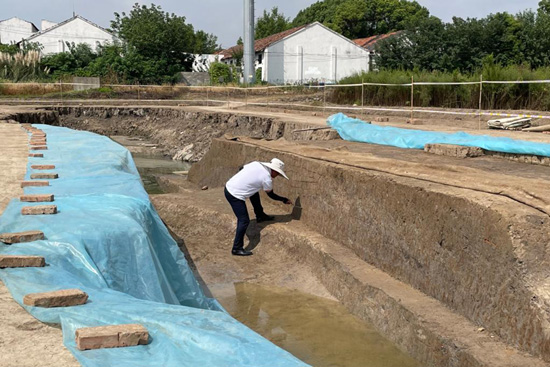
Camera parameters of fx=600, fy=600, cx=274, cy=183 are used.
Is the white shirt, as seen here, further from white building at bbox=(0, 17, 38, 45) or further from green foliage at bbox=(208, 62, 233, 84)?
white building at bbox=(0, 17, 38, 45)

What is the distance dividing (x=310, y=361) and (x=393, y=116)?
15267 millimetres

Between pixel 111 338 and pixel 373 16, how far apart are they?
65.6 m

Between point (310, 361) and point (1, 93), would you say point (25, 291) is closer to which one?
point (310, 361)

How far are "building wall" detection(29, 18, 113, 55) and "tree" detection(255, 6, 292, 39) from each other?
25580 mm

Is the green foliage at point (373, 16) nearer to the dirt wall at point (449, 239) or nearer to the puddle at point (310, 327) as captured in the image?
the dirt wall at point (449, 239)

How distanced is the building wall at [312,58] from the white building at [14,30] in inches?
1030

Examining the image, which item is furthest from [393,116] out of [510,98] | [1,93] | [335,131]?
[1,93]

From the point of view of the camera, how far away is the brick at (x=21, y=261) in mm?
4477

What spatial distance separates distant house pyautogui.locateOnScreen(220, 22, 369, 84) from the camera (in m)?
48.0

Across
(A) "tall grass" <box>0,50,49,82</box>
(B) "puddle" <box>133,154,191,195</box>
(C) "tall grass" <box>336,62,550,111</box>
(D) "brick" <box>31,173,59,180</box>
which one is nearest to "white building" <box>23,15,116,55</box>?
(A) "tall grass" <box>0,50,49,82</box>

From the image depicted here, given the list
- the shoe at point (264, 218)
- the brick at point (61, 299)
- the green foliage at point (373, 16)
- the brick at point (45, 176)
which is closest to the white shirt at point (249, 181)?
the shoe at point (264, 218)

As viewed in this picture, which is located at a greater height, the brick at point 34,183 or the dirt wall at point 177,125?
the brick at point 34,183

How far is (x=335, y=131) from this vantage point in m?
14.0

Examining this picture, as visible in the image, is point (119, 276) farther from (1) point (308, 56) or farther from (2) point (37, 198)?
(1) point (308, 56)
